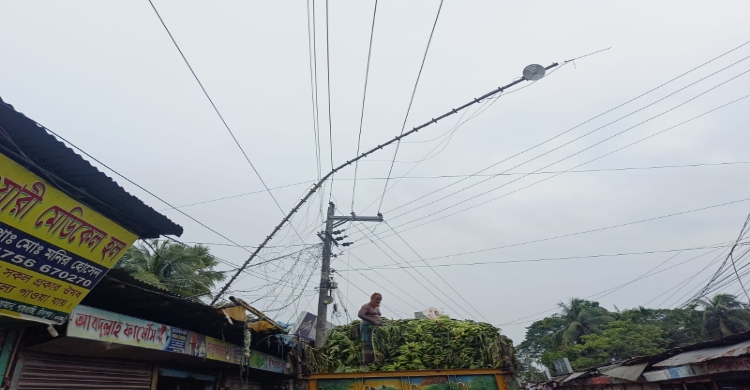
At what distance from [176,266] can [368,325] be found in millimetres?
11093

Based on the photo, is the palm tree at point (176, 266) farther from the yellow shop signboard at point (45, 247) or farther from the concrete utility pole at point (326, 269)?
the yellow shop signboard at point (45, 247)

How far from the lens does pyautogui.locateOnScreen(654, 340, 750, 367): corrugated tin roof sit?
304 inches

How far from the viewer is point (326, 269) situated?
12.6 meters

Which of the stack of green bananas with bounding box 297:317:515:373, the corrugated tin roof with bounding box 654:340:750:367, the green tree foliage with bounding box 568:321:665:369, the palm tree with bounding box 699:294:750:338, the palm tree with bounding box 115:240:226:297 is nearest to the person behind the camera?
the stack of green bananas with bounding box 297:317:515:373

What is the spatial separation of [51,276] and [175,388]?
4555mm

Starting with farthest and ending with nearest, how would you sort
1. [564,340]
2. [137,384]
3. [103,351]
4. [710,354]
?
[564,340] → [710,354] → [137,384] → [103,351]

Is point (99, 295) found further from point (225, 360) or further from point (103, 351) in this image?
point (225, 360)

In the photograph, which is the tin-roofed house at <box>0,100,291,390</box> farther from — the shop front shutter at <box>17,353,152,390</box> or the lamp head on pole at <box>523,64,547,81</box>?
the lamp head on pole at <box>523,64,547,81</box>

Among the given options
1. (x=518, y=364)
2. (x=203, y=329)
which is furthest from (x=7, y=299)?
(x=518, y=364)

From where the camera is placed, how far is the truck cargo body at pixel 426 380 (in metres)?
6.76

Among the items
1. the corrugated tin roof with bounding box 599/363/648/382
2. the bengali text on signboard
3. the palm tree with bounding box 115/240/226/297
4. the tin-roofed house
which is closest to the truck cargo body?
the bengali text on signboard

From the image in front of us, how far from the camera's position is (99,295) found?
5859mm

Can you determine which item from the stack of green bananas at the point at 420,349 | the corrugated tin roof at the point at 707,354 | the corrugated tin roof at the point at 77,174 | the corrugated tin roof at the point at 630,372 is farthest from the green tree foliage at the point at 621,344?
the corrugated tin roof at the point at 77,174

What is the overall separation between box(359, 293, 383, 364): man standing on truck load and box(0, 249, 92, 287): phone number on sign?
4.60m
